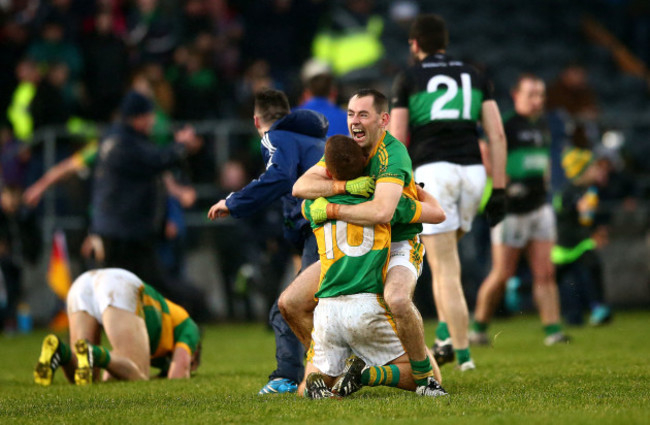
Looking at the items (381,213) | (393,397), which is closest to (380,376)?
(393,397)

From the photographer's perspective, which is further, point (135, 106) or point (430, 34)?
point (135, 106)

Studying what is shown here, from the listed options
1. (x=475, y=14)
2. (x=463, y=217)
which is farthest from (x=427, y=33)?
(x=475, y=14)

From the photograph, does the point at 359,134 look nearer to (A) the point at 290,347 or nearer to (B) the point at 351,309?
(B) the point at 351,309

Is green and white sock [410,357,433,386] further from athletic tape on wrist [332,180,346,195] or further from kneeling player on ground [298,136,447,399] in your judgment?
athletic tape on wrist [332,180,346,195]

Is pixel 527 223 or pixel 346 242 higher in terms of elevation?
pixel 346 242

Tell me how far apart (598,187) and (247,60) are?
19.1 feet

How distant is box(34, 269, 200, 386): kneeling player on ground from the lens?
7375mm

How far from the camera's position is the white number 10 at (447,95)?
310 inches

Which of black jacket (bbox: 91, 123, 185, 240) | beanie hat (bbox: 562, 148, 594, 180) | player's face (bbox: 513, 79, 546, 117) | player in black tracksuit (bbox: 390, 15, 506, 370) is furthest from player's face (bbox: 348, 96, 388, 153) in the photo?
beanie hat (bbox: 562, 148, 594, 180)

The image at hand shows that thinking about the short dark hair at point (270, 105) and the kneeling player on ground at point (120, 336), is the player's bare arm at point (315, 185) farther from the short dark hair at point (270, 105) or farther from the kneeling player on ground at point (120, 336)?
the kneeling player on ground at point (120, 336)

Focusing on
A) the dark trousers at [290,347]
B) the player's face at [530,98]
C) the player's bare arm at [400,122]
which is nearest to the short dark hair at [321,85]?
the player's face at [530,98]

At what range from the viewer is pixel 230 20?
1712 cm

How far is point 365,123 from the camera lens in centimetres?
607

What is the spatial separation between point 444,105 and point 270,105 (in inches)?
61.5
